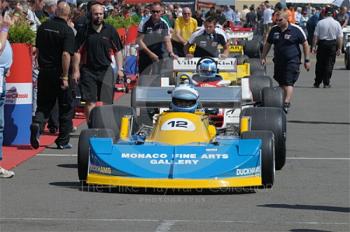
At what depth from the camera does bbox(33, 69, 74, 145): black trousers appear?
15.7m

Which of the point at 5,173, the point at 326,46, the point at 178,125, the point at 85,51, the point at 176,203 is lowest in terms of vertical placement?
the point at 326,46

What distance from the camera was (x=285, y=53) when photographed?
787 inches

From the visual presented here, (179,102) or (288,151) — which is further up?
(179,102)

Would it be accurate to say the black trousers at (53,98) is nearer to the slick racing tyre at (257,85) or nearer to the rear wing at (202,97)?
the rear wing at (202,97)

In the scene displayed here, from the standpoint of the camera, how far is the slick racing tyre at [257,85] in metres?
18.0

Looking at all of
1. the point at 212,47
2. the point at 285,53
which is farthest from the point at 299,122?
the point at 212,47

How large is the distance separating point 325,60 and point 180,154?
54.6 feet

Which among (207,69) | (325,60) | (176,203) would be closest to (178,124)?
(176,203)

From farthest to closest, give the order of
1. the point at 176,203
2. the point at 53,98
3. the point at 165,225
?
1. the point at 53,98
2. the point at 176,203
3. the point at 165,225

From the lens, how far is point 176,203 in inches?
438

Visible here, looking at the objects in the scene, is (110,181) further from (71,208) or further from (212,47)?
(212,47)

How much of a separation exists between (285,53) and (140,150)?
8.41 m

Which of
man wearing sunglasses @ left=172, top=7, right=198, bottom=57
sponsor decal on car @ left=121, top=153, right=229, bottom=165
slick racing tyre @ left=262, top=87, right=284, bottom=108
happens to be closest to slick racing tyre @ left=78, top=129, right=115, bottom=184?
sponsor decal on car @ left=121, top=153, right=229, bottom=165

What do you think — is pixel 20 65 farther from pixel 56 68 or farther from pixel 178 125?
pixel 178 125
